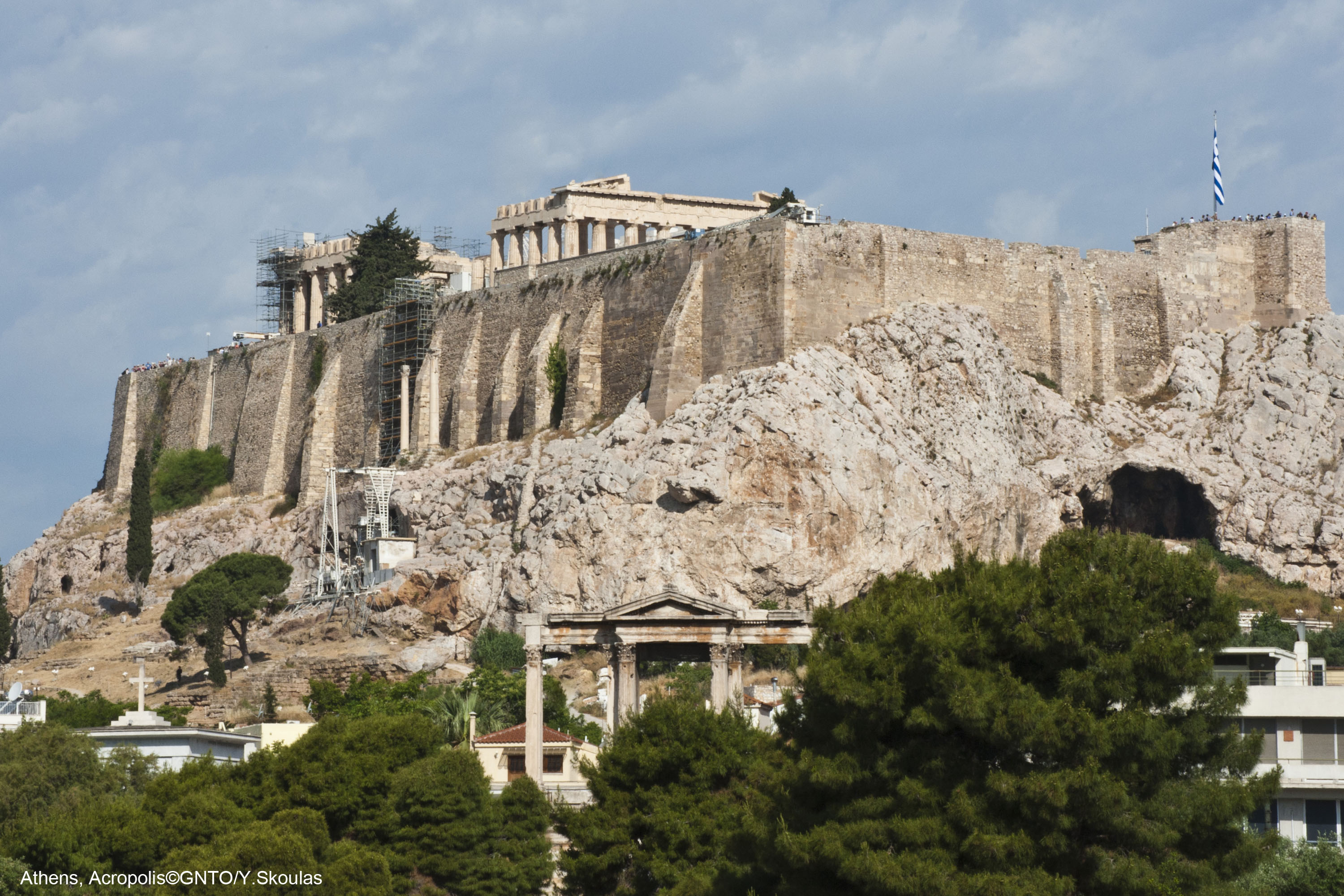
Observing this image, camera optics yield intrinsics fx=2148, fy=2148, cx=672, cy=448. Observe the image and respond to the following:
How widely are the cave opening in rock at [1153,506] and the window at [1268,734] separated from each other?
92.9ft

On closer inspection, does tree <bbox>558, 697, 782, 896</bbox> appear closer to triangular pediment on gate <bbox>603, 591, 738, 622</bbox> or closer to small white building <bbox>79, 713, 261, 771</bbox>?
triangular pediment on gate <bbox>603, 591, 738, 622</bbox>

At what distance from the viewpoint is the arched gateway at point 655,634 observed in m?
41.6

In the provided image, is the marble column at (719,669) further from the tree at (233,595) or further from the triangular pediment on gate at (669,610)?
the tree at (233,595)

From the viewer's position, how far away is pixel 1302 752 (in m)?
35.2

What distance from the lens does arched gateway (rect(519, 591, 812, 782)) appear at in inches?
1638

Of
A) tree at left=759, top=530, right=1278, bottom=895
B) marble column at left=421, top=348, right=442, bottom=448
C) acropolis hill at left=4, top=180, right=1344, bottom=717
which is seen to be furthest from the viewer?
marble column at left=421, top=348, right=442, bottom=448

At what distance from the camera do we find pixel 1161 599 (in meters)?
28.5

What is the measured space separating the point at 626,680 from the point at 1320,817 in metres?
13.6

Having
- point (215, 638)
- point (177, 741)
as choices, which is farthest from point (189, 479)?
point (177, 741)

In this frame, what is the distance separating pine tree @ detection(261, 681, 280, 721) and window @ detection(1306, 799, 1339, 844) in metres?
30.5

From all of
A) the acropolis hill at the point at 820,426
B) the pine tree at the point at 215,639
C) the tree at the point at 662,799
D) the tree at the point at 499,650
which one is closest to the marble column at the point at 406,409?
the acropolis hill at the point at 820,426

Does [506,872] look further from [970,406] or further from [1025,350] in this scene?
[1025,350]

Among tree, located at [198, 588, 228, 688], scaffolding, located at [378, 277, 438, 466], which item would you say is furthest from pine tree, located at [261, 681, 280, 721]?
scaffolding, located at [378, 277, 438, 466]

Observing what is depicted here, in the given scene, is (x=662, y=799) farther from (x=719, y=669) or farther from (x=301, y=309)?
(x=301, y=309)
